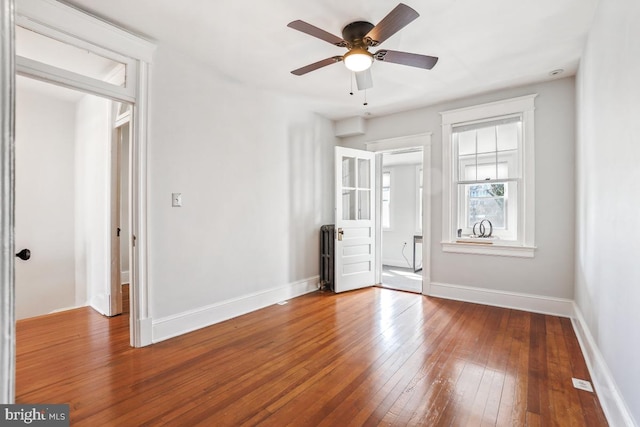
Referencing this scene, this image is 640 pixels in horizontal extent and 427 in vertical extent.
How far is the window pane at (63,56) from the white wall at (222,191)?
367 mm

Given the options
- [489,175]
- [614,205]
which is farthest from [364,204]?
[614,205]

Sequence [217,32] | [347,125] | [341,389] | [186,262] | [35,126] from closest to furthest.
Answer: [341,389], [217,32], [186,262], [35,126], [347,125]

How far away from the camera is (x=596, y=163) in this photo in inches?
91.7

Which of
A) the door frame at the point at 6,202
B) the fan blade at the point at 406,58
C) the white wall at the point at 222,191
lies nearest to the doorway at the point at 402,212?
the white wall at the point at 222,191

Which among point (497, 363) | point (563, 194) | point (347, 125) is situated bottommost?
point (497, 363)

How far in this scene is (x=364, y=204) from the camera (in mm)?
4941

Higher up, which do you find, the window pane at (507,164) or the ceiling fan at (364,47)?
the ceiling fan at (364,47)

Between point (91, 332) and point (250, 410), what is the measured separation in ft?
7.34

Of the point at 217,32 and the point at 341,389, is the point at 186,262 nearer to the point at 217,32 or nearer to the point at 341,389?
the point at 341,389

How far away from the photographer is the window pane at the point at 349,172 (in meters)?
4.76

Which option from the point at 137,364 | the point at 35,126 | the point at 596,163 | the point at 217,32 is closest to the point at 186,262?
the point at 137,364

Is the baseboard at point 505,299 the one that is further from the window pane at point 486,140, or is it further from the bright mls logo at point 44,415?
the bright mls logo at point 44,415

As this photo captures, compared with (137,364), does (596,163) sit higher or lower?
higher

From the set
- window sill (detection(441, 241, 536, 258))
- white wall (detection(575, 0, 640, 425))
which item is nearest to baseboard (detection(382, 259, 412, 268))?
window sill (detection(441, 241, 536, 258))
